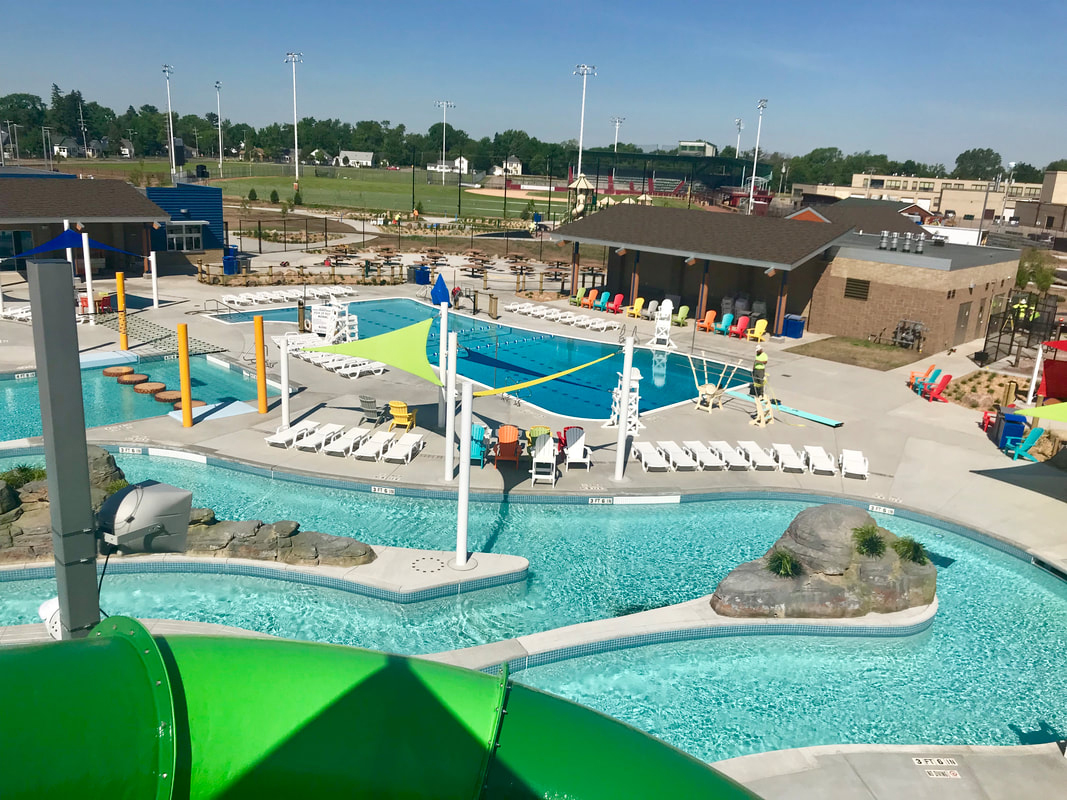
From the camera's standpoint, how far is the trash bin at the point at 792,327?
3091 cm

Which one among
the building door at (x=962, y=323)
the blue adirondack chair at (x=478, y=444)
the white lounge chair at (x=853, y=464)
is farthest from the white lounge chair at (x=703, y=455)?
the building door at (x=962, y=323)

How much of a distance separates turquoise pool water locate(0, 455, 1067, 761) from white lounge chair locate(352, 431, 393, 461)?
47.6 inches

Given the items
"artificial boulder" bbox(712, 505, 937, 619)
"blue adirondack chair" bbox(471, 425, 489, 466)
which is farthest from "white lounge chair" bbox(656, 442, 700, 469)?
"artificial boulder" bbox(712, 505, 937, 619)

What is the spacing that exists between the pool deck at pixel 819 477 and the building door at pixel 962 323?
7183 millimetres

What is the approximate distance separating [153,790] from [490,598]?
10744 mm

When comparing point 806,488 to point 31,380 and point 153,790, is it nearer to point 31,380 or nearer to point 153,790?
point 153,790

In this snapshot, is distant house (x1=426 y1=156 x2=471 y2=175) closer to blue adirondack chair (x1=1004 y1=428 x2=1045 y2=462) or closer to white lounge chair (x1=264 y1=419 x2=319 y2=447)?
white lounge chair (x1=264 y1=419 x2=319 y2=447)

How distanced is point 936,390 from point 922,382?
30.5 inches

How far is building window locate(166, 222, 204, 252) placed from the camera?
40281mm

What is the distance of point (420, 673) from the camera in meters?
2.37

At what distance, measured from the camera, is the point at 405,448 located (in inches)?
663

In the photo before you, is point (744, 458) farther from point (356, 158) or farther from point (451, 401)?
point (356, 158)

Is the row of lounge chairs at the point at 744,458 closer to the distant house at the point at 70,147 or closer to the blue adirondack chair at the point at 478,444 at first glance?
the blue adirondack chair at the point at 478,444

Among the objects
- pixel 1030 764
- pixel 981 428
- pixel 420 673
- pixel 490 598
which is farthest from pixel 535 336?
pixel 420 673
